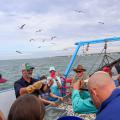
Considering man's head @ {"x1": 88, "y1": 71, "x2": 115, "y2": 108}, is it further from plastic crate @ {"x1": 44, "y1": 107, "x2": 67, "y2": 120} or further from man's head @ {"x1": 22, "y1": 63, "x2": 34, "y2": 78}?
man's head @ {"x1": 22, "y1": 63, "x2": 34, "y2": 78}

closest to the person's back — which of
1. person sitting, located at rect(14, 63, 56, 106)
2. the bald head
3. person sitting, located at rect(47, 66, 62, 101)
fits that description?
the bald head

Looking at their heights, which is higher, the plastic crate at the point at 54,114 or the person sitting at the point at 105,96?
the person sitting at the point at 105,96

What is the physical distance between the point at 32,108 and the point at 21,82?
140 inches

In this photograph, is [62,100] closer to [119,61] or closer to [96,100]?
[119,61]

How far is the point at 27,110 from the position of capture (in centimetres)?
184

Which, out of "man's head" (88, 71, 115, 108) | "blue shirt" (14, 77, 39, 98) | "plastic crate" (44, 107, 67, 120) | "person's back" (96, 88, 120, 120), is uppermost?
"man's head" (88, 71, 115, 108)

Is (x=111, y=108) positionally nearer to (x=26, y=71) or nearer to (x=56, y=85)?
(x=26, y=71)

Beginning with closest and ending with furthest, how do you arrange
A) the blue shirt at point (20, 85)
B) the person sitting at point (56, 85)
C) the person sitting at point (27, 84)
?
the person sitting at point (27, 84), the blue shirt at point (20, 85), the person sitting at point (56, 85)

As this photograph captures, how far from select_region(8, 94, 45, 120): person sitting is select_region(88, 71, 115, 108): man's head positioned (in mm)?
474

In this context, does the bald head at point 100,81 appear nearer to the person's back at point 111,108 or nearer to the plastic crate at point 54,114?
the person's back at point 111,108

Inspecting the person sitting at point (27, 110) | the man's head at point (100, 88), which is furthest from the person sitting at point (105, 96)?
the person sitting at point (27, 110)

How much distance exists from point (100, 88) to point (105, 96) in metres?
0.09

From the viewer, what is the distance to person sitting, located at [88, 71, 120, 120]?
1865 millimetres

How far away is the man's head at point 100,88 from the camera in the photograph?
83.5 inches
